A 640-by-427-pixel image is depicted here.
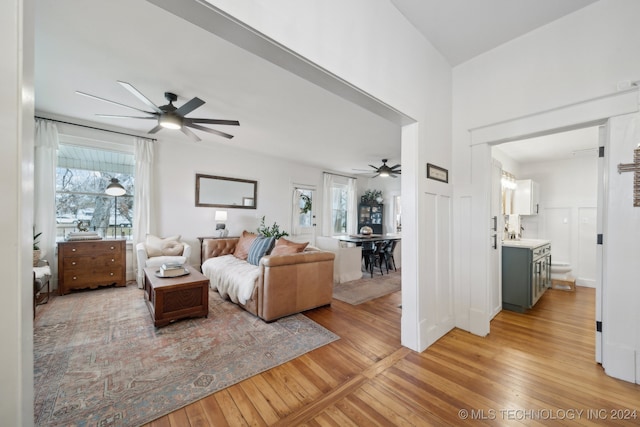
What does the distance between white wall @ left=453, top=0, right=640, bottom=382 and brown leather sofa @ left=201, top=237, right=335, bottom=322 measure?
5.32ft

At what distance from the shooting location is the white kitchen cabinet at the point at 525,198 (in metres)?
4.66

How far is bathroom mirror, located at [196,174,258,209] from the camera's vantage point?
5.38 meters

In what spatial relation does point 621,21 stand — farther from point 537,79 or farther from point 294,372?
point 294,372

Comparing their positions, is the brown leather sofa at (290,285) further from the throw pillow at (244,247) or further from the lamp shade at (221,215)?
the lamp shade at (221,215)

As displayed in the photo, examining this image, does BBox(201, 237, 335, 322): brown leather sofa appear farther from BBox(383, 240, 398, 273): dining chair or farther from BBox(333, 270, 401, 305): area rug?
BBox(383, 240, 398, 273): dining chair

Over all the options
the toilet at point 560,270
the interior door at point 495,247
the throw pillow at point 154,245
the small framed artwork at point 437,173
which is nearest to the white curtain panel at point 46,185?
the throw pillow at point 154,245

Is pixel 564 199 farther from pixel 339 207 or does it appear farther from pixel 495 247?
pixel 339 207

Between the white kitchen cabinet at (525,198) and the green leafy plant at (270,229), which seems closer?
the white kitchen cabinet at (525,198)

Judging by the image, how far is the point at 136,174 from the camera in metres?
4.54

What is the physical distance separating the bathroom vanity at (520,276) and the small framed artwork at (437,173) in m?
1.72

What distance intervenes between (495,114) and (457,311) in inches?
85.9

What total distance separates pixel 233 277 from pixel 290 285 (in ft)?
3.05

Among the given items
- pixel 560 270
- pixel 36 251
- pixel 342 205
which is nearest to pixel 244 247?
pixel 36 251

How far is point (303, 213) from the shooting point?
23.4ft
